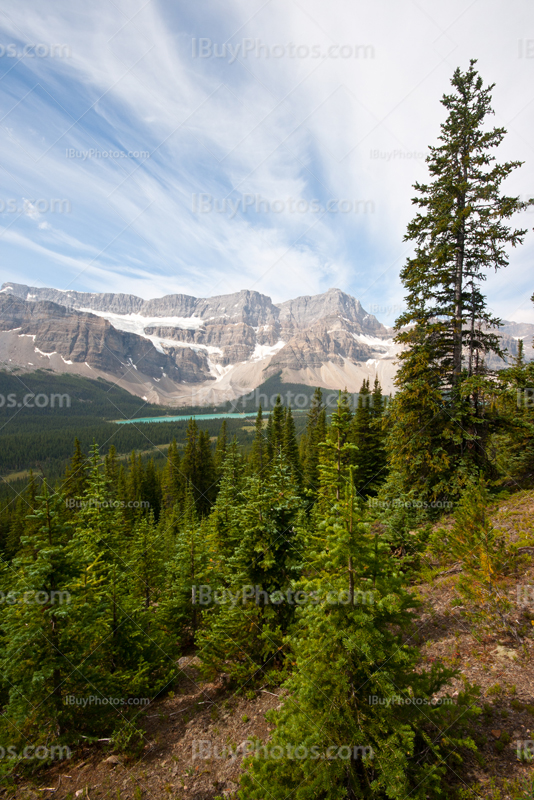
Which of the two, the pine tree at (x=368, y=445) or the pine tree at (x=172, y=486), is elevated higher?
the pine tree at (x=368, y=445)

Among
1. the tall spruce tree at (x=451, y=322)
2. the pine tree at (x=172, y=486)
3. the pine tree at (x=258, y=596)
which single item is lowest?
the pine tree at (x=172, y=486)

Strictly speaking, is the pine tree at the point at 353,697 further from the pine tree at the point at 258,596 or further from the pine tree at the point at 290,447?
the pine tree at the point at 290,447

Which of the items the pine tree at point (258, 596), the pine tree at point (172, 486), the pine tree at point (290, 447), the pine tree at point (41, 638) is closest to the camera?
the pine tree at point (41, 638)

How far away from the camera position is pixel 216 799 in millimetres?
6008

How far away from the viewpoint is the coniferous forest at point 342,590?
4668 mm

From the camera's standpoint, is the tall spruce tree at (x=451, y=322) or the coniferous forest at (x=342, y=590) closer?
the coniferous forest at (x=342, y=590)

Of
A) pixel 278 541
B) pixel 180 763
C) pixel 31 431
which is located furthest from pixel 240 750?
pixel 31 431

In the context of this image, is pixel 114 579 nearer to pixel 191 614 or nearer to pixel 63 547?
pixel 63 547

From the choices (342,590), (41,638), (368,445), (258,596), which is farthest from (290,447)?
(342,590)

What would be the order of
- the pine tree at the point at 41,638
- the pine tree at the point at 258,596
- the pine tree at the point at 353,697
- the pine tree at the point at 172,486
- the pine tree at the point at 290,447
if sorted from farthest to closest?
the pine tree at the point at 172,486 → the pine tree at the point at 290,447 → the pine tree at the point at 258,596 → the pine tree at the point at 41,638 → the pine tree at the point at 353,697

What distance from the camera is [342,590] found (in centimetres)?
477

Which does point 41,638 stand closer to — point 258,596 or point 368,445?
point 258,596

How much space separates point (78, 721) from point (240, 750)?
13.5 ft

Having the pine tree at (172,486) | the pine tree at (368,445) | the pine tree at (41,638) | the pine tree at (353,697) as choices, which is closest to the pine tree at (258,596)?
the pine tree at (41,638)
